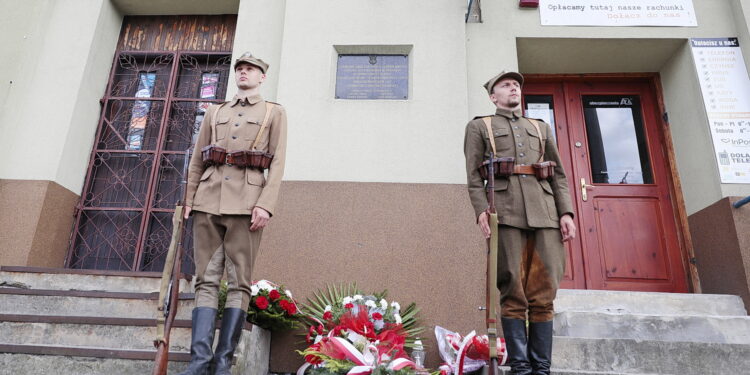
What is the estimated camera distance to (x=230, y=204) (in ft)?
8.82

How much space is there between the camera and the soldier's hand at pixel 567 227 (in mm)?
2762

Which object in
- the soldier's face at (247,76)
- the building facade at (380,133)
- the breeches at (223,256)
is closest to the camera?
the breeches at (223,256)

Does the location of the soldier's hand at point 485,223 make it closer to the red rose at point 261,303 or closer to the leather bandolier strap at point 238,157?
the leather bandolier strap at point 238,157

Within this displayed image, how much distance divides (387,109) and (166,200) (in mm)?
2560

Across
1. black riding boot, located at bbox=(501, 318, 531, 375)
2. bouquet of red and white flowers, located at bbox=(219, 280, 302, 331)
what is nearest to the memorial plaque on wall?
bouquet of red and white flowers, located at bbox=(219, 280, 302, 331)

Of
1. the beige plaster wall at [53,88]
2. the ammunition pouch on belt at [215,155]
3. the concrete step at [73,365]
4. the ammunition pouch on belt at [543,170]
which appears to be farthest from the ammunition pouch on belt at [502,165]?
the beige plaster wall at [53,88]

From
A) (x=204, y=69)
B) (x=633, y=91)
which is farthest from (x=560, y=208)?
(x=204, y=69)

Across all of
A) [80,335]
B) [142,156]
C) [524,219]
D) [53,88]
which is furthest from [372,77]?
[53,88]

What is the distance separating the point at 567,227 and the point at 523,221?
29 centimetres

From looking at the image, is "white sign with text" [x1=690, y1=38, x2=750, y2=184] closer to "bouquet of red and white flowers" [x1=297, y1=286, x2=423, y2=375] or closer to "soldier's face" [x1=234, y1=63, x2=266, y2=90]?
"bouquet of red and white flowers" [x1=297, y1=286, x2=423, y2=375]

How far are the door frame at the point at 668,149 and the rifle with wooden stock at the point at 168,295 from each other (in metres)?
4.19

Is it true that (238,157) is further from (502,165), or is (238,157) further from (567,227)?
(567,227)

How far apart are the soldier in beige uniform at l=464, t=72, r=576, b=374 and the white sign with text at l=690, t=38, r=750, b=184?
2.44m

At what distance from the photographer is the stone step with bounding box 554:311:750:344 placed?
3.36 meters
